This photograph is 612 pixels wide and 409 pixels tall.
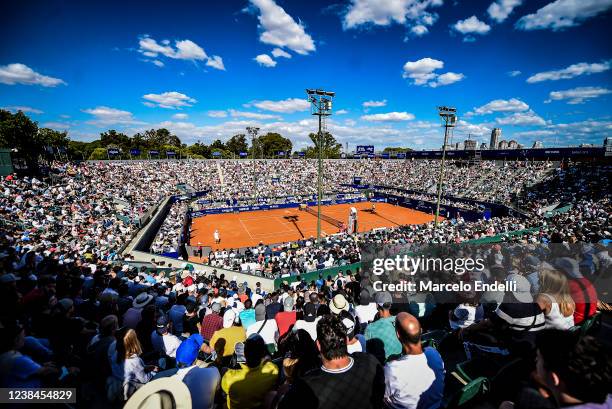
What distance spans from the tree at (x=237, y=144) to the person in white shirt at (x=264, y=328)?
121 meters

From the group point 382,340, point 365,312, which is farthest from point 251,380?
point 365,312

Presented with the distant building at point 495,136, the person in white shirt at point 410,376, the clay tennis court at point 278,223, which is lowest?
the clay tennis court at point 278,223

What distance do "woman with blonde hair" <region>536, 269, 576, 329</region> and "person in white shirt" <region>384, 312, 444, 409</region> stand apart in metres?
2.43

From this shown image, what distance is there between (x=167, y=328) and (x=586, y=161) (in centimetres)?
5912

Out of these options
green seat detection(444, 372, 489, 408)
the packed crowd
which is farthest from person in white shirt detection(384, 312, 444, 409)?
green seat detection(444, 372, 489, 408)

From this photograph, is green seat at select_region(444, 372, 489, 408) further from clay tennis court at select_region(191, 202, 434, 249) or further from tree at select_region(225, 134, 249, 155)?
tree at select_region(225, 134, 249, 155)

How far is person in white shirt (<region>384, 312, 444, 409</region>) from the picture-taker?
2996mm

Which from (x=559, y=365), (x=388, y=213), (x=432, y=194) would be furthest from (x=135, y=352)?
(x=432, y=194)

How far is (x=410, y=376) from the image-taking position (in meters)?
3.00

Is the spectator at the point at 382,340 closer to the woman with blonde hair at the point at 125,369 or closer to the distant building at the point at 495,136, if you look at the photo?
the woman with blonde hair at the point at 125,369

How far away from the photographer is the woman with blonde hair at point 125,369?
13.6 ft

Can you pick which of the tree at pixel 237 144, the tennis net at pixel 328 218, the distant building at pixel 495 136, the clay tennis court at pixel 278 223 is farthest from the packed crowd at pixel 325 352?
the distant building at pixel 495 136

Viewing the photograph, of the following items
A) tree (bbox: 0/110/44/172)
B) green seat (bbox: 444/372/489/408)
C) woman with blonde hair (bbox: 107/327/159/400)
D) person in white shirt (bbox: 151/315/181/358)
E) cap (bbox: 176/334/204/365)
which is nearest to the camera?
green seat (bbox: 444/372/489/408)

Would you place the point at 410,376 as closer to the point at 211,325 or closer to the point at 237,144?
the point at 211,325
